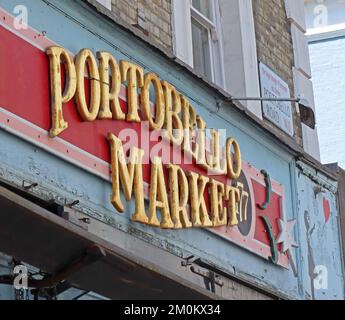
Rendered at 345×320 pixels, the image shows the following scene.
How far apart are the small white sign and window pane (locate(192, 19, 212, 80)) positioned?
0.52 m

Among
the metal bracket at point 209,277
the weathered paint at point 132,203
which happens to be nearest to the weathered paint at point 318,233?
the weathered paint at point 132,203

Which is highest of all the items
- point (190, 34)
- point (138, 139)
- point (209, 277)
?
point (190, 34)

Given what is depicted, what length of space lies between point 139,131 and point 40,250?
1.64 m

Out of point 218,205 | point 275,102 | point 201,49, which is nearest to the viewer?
point 218,205

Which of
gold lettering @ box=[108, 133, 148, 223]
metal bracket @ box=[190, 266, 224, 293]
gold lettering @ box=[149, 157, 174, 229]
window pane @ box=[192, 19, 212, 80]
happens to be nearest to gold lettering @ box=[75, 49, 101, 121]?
gold lettering @ box=[108, 133, 148, 223]

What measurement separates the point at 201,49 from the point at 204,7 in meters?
0.43

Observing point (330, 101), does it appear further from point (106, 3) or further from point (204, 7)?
point (106, 3)

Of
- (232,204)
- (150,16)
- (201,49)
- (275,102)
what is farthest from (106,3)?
(275,102)

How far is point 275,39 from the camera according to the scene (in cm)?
1148

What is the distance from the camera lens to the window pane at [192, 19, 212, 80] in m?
10.6

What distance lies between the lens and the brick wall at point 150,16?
8961 millimetres

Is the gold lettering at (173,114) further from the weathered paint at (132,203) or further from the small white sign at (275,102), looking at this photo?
the small white sign at (275,102)

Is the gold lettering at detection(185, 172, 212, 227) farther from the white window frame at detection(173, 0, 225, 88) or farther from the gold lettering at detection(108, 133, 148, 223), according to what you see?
the white window frame at detection(173, 0, 225, 88)
